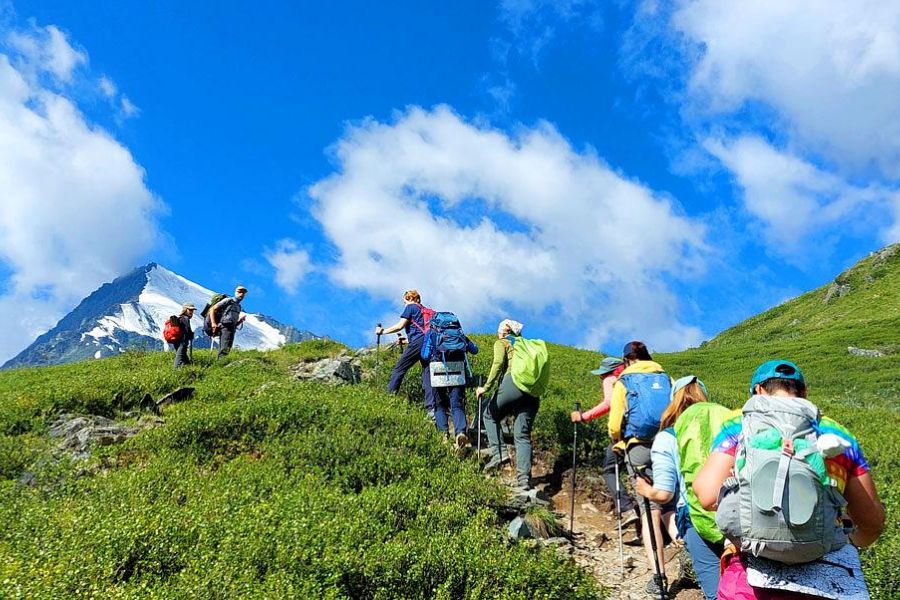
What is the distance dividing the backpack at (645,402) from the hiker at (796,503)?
3857 mm

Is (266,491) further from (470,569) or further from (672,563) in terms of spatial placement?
(672,563)

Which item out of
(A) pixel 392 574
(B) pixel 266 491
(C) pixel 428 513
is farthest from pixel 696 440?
(B) pixel 266 491

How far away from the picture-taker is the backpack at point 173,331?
17312 mm

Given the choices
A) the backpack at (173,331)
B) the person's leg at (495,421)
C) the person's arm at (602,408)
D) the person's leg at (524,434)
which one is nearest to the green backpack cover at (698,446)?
the person's arm at (602,408)

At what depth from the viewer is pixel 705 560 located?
5418 millimetres

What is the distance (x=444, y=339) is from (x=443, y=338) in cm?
4

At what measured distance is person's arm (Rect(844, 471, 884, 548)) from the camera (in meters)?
3.62

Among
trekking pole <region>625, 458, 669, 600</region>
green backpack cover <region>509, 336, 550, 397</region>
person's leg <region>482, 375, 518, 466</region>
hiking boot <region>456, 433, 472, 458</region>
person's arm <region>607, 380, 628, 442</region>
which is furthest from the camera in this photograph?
hiking boot <region>456, 433, 472, 458</region>

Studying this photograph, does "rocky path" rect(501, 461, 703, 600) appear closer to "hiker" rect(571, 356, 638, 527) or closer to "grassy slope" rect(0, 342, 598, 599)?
"hiker" rect(571, 356, 638, 527)

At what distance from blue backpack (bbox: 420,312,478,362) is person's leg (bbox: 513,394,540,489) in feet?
6.81

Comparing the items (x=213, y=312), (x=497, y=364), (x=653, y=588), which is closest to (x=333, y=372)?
(x=213, y=312)

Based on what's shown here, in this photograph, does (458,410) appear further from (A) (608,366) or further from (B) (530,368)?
(A) (608,366)

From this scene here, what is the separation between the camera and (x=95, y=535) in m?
5.98

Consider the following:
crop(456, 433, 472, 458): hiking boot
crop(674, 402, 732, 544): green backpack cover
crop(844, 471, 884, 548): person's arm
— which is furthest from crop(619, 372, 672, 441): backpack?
crop(456, 433, 472, 458): hiking boot
